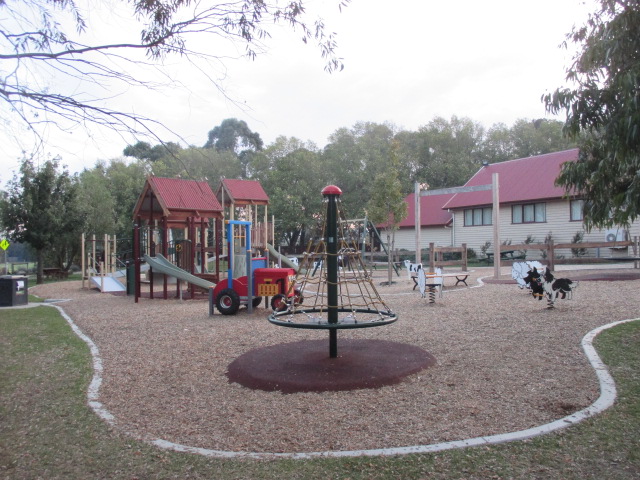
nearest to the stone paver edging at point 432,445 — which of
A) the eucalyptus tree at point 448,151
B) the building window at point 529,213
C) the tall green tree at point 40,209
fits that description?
the tall green tree at point 40,209

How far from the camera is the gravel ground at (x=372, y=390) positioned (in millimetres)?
4832

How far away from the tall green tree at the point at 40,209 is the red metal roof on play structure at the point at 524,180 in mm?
23810

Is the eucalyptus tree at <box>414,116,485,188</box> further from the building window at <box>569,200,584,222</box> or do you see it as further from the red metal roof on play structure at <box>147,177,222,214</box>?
the red metal roof on play structure at <box>147,177,222,214</box>

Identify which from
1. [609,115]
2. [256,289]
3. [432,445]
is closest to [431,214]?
[256,289]

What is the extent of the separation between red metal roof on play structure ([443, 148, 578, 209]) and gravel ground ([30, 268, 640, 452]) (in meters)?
20.7

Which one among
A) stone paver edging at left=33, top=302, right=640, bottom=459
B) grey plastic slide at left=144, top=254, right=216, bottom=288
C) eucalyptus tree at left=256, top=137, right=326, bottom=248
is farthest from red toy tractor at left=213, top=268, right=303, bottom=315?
eucalyptus tree at left=256, top=137, right=326, bottom=248

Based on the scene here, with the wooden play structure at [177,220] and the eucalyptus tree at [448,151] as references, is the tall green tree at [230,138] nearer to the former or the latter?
the eucalyptus tree at [448,151]

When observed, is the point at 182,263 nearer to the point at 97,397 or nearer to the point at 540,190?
the point at 97,397

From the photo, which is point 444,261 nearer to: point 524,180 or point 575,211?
point 575,211

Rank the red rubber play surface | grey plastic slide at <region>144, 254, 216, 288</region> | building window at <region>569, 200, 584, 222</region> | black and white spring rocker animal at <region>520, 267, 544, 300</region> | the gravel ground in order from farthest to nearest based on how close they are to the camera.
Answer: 1. building window at <region>569, 200, 584, 222</region>
2. grey plastic slide at <region>144, 254, 216, 288</region>
3. black and white spring rocker animal at <region>520, 267, 544, 300</region>
4. the red rubber play surface
5. the gravel ground

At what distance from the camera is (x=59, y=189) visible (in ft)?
92.9

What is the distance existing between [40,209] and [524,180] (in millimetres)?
27994

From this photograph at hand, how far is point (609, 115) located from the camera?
7539 mm

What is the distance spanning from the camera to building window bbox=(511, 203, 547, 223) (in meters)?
31.0
